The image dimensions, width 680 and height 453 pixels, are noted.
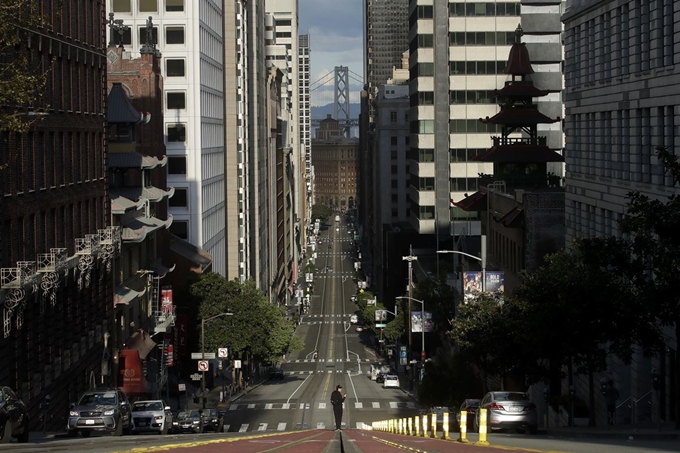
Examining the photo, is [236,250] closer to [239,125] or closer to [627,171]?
[239,125]

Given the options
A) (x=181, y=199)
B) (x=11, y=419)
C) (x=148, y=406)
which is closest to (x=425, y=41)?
(x=181, y=199)

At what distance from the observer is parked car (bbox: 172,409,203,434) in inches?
2137

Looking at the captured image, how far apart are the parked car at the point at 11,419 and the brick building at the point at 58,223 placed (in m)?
8.22

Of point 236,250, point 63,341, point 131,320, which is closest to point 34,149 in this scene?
point 63,341

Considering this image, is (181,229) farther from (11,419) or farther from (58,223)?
(11,419)

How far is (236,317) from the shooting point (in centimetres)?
9869

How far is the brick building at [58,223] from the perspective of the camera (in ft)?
143

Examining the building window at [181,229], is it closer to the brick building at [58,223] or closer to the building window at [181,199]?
the building window at [181,199]

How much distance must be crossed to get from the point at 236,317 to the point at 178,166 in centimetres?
1786

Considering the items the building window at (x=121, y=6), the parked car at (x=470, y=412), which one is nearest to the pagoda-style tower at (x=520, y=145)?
the parked car at (x=470, y=412)

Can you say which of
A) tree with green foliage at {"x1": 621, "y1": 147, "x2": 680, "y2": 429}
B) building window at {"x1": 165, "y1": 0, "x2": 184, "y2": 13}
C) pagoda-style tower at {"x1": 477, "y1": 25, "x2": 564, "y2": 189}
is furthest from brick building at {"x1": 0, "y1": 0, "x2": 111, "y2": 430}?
building window at {"x1": 165, "y1": 0, "x2": 184, "y2": 13}

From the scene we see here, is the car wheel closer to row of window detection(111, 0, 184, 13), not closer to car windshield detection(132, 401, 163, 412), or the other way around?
car windshield detection(132, 401, 163, 412)

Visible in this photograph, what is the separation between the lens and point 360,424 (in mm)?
75062

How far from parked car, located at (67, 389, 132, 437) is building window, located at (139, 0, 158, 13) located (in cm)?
7110
